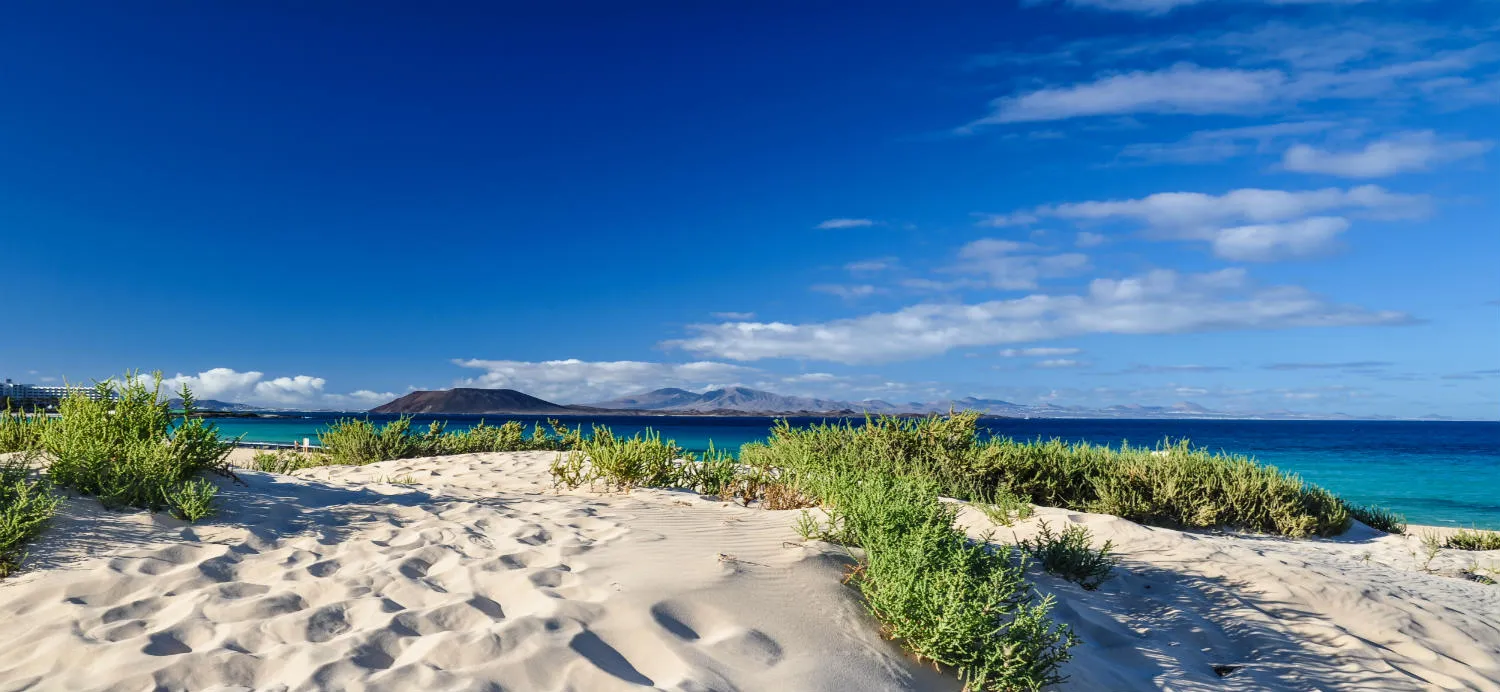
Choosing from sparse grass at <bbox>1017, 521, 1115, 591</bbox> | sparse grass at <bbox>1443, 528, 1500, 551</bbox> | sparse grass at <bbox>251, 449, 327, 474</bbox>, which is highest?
sparse grass at <bbox>251, 449, 327, 474</bbox>

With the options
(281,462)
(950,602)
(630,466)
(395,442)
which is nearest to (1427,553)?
(950,602)

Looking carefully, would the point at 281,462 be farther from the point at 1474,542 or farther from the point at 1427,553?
the point at 1474,542

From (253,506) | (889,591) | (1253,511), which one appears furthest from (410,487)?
(1253,511)

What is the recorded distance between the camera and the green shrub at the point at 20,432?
6.57 metres

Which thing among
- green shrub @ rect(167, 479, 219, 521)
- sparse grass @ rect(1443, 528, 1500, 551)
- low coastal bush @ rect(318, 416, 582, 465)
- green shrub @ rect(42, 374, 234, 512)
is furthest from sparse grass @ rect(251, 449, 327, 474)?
sparse grass @ rect(1443, 528, 1500, 551)

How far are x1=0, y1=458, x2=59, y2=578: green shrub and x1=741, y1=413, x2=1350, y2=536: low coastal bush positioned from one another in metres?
6.13

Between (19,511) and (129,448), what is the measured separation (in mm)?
1106

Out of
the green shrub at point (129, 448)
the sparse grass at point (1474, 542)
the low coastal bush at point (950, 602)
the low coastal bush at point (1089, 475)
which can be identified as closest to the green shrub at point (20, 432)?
the green shrub at point (129, 448)

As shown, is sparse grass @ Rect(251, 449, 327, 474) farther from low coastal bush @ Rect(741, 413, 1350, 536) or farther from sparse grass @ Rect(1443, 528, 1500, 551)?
sparse grass @ Rect(1443, 528, 1500, 551)

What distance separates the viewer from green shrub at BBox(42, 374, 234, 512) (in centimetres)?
497

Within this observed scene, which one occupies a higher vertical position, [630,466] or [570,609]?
[630,466]

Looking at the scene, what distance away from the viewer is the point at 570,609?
3.66m

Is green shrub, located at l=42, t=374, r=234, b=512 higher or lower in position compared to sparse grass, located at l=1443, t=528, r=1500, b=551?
higher

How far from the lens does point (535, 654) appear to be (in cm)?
318
